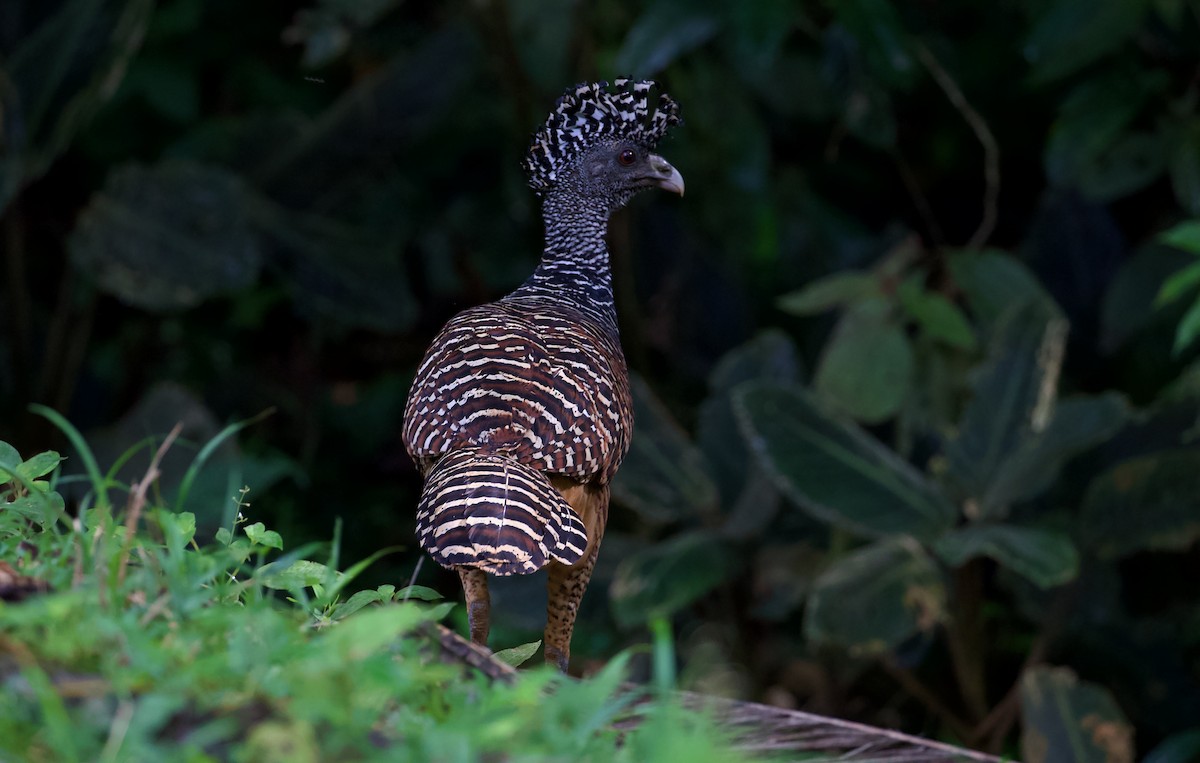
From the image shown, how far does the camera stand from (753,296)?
28.2 feet

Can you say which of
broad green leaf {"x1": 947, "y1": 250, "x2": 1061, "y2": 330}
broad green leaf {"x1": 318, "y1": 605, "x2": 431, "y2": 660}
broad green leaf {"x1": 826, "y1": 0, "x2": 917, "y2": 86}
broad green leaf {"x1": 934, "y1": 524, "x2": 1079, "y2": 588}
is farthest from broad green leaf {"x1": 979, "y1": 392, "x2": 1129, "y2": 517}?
broad green leaf {"x1": 318, "y1": 605, "x2": 431, "y2": 660}

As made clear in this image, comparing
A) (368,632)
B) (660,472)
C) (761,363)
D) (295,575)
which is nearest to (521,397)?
(295,575)

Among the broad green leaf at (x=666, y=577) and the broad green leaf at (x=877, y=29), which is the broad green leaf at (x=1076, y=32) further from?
the broad green leaf at (x=666, y=577)

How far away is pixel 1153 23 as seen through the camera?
7551 mm

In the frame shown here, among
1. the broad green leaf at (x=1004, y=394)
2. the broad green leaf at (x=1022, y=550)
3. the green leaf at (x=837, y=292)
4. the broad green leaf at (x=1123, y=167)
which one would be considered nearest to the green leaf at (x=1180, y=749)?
the broad green leaf at (x=1022, y=550)

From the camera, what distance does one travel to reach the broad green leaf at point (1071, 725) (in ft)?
19.9

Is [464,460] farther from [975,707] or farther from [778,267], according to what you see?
[778,267]

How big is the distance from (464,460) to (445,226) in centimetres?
541

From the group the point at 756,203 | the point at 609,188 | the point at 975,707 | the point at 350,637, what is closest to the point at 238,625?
the point at 350,637

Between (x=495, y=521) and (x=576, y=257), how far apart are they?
178 centimetres

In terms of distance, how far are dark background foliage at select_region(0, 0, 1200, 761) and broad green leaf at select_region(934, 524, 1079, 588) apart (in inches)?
0.8

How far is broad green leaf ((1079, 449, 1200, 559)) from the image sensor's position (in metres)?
6.38

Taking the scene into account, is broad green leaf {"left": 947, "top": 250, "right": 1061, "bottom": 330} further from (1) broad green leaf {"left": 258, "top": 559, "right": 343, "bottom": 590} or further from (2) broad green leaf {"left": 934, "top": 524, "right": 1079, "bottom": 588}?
(1) broad green leaf {"left": 258, "top": 559, "right": 343, "bottom": 590}

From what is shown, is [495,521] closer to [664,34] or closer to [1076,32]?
[664,34]
